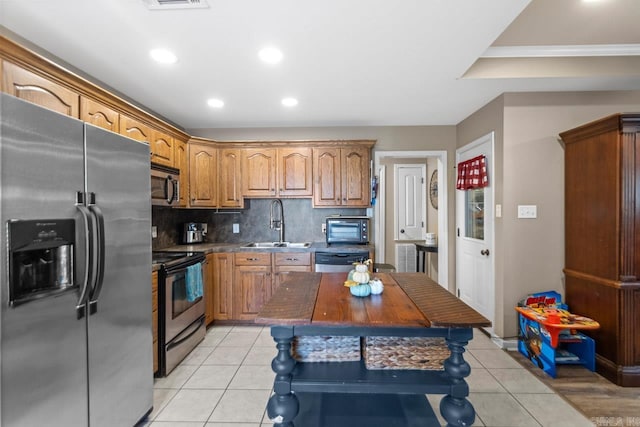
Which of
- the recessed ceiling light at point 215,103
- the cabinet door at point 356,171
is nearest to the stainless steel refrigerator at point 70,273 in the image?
the recessed ceiling light at point 215,103

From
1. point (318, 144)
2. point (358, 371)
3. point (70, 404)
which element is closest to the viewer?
point (70, 404)

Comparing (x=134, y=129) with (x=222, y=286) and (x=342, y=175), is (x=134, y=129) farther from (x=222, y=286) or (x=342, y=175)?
(x=342, y=175)

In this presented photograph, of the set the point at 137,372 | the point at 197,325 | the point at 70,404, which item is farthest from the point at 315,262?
the point at 70,404

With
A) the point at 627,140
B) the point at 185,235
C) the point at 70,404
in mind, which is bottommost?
the point at 70,404

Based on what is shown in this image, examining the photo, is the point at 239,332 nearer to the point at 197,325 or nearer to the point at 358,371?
the point at 197,325

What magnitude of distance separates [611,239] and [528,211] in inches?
25.6

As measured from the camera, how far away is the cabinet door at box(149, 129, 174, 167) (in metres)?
2.83

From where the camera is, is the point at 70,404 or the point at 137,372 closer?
the point at 70,404

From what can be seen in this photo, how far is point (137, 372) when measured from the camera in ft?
5.99

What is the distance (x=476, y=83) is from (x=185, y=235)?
12.2 feet

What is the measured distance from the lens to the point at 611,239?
92.3 inches

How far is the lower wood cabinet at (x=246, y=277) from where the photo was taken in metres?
3.52

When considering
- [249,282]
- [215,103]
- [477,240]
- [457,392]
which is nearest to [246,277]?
[249,282]

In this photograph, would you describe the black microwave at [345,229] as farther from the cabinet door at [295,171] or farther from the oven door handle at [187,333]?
the oven door handle at [187,333]
